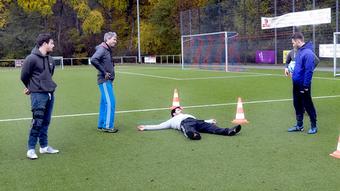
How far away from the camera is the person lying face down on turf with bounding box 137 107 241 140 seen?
8203 millimetres

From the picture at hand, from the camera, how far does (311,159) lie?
21.7 ft

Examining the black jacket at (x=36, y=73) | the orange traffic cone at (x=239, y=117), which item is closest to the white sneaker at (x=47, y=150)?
the black jacket at (x=36, y=73)

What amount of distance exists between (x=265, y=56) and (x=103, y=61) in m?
25.3

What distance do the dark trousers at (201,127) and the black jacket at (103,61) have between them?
1.59 m

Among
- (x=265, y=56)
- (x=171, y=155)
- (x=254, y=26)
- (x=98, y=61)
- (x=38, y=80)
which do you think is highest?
(x=254, y=26)

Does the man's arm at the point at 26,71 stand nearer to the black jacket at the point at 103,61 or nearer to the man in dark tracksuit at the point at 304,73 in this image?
the black jacket at the point at 103,61

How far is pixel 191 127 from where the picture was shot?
8.41 m

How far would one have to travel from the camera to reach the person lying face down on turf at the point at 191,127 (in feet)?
26.9

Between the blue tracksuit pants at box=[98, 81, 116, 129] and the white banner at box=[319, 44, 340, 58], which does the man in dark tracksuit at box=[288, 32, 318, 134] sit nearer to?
the blue tracksuit pants at box=[98, 81, 116, 129]

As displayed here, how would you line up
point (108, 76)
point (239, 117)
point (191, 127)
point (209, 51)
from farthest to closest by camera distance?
point (209, 51), point (239, 117), point (108, 76), point (191, 127)

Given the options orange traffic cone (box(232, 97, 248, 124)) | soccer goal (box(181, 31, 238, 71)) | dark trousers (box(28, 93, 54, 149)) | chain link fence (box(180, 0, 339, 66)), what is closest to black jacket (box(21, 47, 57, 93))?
dark trousers (box(28, 93, 54, 149))

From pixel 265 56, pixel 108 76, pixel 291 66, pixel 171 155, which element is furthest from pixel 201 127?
pixel 265 56

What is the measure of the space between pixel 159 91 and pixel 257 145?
9550 mm

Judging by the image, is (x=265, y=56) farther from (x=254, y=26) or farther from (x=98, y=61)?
(x=98, y=61)
